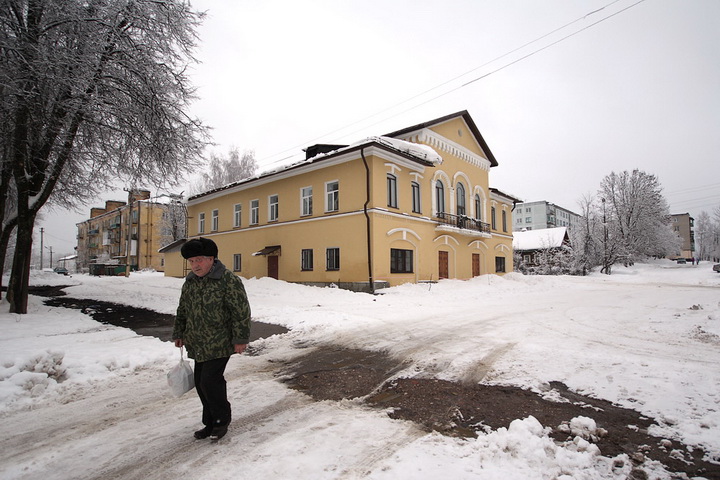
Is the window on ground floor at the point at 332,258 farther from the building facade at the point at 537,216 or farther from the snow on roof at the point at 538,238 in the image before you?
the building facade at the point at 537,216

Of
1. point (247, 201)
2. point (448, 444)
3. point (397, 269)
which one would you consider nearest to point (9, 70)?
point (448, 444)

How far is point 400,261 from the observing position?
1877cm

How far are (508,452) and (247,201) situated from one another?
24.2 meters

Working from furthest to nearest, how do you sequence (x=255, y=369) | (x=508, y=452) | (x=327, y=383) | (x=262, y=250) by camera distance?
(x=262, y=250) < (x=255, y=369) < (x=327, y=383) < (x=508, y=452)

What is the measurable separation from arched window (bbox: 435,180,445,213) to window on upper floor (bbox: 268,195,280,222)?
32.0 feet

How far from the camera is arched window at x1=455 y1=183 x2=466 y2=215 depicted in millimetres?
23620

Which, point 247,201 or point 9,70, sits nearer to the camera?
point 9,70

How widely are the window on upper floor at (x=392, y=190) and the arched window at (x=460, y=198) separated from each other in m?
6.38

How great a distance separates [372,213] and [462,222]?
25.4 ft

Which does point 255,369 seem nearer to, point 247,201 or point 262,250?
point 262,250

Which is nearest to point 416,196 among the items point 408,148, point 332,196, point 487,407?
point 408,148

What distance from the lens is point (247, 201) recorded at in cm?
2497

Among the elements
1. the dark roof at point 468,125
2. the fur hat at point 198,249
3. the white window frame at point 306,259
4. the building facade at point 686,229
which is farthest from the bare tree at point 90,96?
the building facade at point 686,229

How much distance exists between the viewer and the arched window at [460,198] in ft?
77.5
